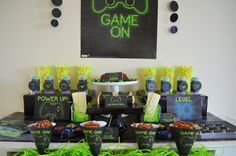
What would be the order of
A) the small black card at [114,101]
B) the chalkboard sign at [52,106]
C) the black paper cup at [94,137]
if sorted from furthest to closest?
the chalkboard sign at [52,106] < the small black card at [114,101] < the black paper cup at [94,137]

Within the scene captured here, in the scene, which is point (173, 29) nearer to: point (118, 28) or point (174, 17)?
point (174, 17)

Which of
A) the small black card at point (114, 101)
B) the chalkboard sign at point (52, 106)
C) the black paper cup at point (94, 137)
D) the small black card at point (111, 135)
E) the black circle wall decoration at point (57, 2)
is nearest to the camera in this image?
the black paper cup at point (94, 137)

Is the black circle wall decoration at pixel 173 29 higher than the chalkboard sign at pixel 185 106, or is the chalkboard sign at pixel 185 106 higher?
the black circle wall decoration at pixel 173 29

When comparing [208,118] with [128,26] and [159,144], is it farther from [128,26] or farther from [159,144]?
[128,26]

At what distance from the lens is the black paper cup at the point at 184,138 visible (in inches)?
50.7

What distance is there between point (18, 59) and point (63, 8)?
0.61 meters

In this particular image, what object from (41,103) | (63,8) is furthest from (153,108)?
(63,8)

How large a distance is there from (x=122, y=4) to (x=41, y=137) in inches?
54.7

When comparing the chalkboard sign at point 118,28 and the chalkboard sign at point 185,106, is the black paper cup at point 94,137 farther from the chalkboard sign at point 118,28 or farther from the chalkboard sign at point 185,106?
the chalkboard sign at point 118,28

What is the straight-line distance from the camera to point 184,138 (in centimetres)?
130

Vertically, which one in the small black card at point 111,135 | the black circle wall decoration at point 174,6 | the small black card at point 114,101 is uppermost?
the black circle wall decoration at point 174,6

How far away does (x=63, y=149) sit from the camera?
52.8 inches

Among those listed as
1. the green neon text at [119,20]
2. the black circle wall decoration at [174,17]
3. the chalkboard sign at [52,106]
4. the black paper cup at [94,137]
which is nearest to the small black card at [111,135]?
the black paper cup at [94,137]

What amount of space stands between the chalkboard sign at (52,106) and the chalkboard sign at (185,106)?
0.81m
